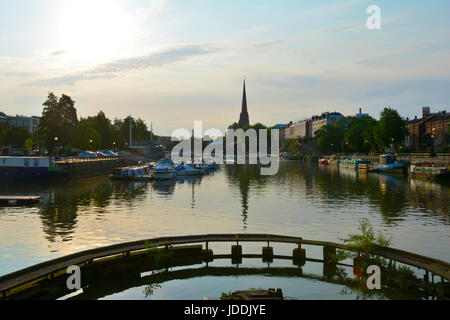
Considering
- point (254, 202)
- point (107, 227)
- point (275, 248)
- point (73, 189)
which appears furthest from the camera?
point (73, 189)

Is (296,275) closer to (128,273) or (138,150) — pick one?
(128,273)

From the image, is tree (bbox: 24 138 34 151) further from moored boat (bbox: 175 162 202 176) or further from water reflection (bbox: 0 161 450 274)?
water reflection (bbox: 0 161 450 274)

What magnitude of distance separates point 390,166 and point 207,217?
7954 cm

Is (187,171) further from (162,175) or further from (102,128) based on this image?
(102,128)

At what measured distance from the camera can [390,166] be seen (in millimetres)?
105938

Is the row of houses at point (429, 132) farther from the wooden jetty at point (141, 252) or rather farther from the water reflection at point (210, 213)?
the wooden jetty at point (141, 252)

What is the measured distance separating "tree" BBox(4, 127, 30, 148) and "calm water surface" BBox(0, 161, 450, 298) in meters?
113

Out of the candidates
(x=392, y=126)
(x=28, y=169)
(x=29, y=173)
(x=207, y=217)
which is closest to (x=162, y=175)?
(x=29, y=173)

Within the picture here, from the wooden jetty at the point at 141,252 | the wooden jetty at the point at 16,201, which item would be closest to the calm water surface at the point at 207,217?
the wooden jetty at the point at 16,201

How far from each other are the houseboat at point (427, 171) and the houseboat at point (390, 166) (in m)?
5.28

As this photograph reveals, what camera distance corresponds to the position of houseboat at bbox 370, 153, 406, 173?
103 meters

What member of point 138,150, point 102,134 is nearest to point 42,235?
point 102,134

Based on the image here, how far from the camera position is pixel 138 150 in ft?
590
